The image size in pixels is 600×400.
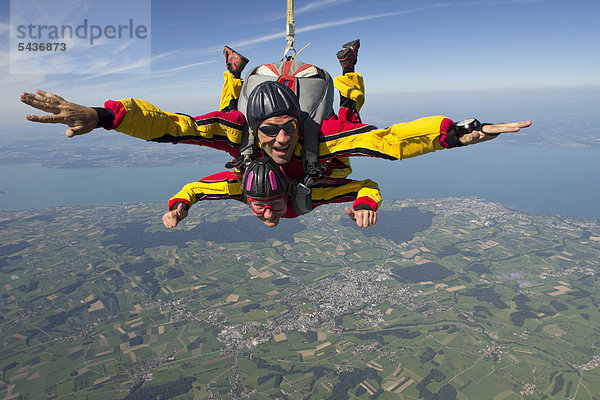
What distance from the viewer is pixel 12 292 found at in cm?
6109

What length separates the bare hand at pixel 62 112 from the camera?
102 inches

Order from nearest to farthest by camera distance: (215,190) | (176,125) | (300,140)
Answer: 1. (176,125)
2. (300,140)
3. (215,190)

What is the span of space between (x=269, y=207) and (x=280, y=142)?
2.73ft

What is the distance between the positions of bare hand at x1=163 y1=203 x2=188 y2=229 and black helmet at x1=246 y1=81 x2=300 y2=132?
1.44m

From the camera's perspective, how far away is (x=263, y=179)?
4023 mm

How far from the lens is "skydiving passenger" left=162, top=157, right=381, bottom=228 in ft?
13.3

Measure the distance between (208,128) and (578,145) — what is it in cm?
22114

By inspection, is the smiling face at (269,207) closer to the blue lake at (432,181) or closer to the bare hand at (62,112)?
the bare hand at (62,112)

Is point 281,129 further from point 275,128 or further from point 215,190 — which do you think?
point 215,190

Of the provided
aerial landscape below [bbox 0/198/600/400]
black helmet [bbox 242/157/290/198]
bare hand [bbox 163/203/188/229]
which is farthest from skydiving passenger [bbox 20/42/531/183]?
aerial landscape below [bbox 0/198/600/400]

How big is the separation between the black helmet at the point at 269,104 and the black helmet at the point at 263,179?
455 mm

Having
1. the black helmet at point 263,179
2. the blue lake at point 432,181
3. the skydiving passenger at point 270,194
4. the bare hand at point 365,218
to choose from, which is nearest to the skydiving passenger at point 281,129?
the black helmet at point 263,179

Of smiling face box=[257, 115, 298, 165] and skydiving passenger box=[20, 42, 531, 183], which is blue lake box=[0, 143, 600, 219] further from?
smiling face box=[257, 115, 298, 165]

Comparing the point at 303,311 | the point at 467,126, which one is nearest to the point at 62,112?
the point at 467,126
